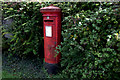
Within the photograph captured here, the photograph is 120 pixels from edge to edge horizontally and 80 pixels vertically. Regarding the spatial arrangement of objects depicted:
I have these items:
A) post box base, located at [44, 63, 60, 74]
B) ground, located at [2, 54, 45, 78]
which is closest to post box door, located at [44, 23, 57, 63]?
post box base, located at [44, 63, 60, 74]

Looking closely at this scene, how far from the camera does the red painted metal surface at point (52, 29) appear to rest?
9.34 ft

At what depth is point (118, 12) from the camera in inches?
100

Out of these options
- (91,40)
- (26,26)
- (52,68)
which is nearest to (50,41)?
(52,68)

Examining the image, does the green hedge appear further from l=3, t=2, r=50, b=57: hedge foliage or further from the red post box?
l=3, t=2, r=50, b=57: hedge foliage

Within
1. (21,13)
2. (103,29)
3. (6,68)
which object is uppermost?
(21,13)

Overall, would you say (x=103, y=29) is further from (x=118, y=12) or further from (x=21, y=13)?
(x=21, y=13)

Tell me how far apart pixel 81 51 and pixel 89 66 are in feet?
1.45

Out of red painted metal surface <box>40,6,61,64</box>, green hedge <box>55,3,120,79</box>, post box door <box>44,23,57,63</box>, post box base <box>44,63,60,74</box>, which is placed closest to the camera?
green hedge <box>55,3,120,79</box>

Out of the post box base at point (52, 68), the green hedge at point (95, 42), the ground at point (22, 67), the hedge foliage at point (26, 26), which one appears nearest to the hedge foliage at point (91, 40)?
the green hedge at point (95, 42)

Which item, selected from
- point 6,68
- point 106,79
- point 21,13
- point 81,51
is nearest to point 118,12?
point 81,51

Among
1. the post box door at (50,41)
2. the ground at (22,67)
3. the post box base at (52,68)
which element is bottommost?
the ground at (22,67)

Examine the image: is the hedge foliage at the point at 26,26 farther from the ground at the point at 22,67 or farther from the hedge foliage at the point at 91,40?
the hedge foliage at the point at 91,40

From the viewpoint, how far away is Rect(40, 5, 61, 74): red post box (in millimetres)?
2855

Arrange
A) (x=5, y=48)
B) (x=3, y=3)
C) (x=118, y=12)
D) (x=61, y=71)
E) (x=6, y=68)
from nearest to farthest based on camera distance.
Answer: (x=118, y=12) < (x=61, y=71) < (x=6, y=68) < (x=3, y=3) < (x=5, y=48)
